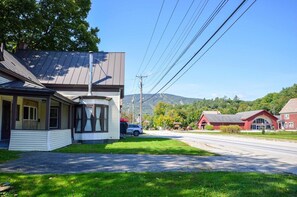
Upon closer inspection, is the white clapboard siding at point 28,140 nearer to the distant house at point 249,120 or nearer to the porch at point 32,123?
the porch at point 32,123

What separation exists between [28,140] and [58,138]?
6.53ft

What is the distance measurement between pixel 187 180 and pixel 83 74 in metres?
17.0

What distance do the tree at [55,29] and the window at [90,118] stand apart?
8.76 meters

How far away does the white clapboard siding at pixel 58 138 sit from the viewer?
1520cm

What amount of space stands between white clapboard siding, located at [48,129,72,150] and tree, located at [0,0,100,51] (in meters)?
10.4

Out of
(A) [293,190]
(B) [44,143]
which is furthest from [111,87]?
(A) [293,190]

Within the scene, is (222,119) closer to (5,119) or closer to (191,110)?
(191,110)

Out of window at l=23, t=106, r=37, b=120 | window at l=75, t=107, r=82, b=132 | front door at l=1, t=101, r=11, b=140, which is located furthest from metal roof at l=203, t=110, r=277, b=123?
front door at l=1, t=101, r=11, b=140

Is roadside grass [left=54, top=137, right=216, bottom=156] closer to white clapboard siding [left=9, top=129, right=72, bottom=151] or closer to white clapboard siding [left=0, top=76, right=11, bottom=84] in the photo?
white clapboard siding [left=9, top=129, right=72, bottom=151]

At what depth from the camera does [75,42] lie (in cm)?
3238

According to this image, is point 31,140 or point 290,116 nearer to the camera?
point 31,140

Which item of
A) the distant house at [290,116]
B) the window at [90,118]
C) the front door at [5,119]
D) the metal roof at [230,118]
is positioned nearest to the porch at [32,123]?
the front door at [5,119]

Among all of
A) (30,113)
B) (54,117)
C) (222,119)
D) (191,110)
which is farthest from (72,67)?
(191,110)

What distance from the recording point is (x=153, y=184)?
282 inches
